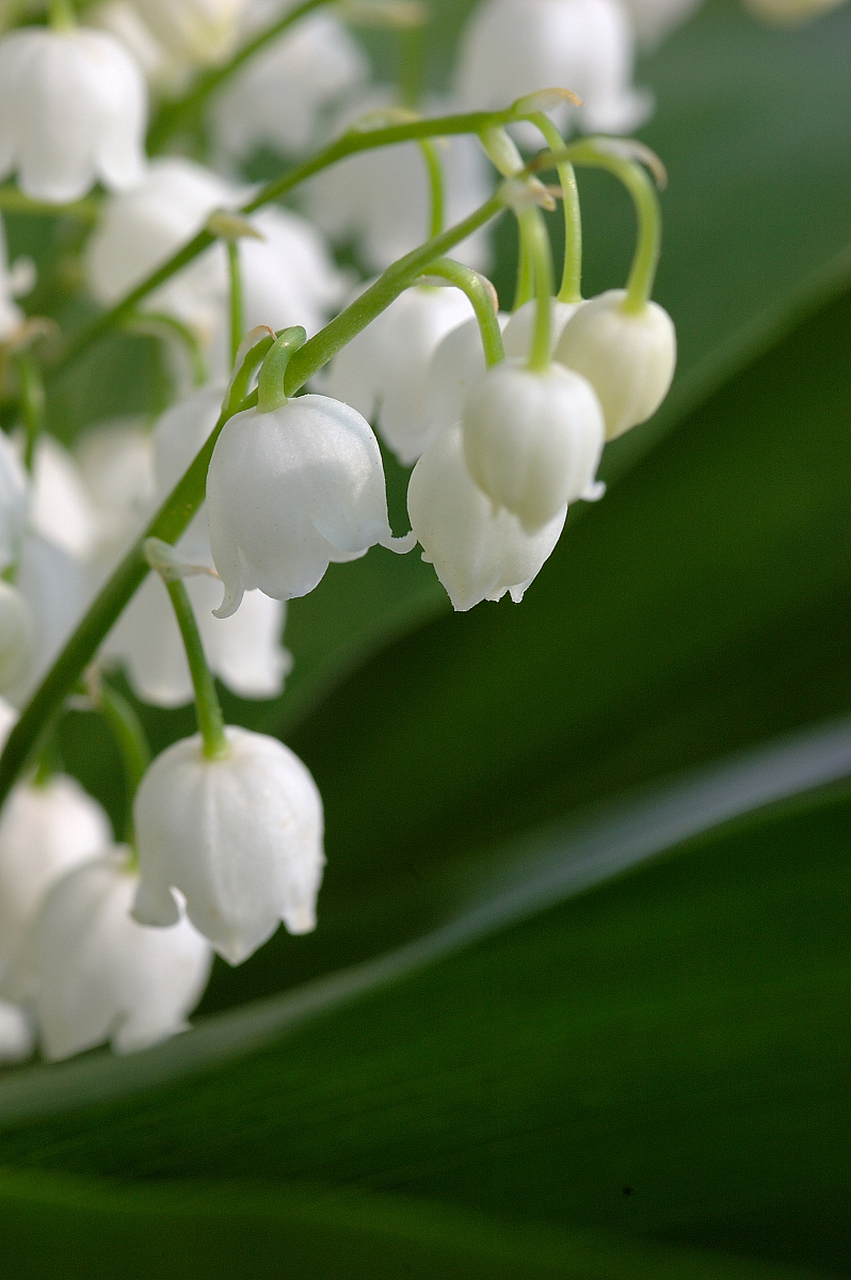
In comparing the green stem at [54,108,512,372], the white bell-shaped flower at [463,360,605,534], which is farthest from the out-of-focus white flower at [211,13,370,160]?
the white bell-shaped flower at [463,360,605,534]

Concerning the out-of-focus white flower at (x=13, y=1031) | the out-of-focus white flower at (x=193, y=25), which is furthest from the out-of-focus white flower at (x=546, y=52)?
the out-of-focus white flower at (x=13, y=1031)

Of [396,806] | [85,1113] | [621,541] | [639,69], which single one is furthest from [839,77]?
[85,1113]

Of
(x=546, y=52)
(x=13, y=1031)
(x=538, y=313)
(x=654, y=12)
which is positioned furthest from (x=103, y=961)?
(x=654, y=12)

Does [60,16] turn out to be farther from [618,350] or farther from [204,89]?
[618,350]

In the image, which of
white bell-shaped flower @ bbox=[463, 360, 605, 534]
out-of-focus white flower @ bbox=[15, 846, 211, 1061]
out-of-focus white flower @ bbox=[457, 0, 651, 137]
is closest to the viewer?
white bell-shaped flower @ bbox=[463, 360, 605, 534]

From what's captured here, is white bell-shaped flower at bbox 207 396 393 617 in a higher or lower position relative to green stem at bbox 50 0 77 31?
lower

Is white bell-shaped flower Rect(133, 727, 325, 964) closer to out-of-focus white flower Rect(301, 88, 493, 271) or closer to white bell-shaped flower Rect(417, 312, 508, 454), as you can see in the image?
white bell-shaped flower Rect(417, 312, 508, 454)

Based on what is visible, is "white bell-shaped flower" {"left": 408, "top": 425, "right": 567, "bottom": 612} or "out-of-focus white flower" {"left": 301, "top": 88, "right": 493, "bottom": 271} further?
"out-of-focus white flower" {"left": 301, "top": 88, "right": 493, "bottom": 271}
